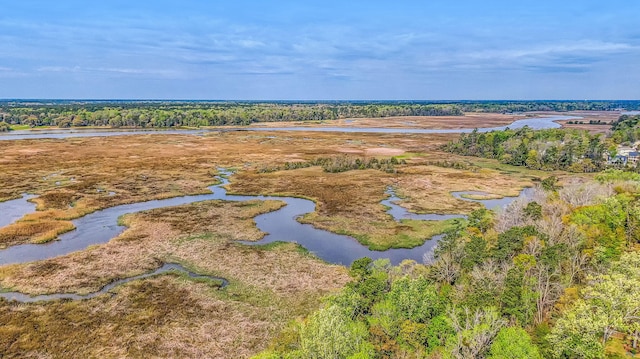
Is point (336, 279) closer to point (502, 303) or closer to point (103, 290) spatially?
point (502, 303)

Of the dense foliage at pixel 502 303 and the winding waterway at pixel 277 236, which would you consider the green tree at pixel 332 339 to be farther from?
the winding waterway at pixel 277 236

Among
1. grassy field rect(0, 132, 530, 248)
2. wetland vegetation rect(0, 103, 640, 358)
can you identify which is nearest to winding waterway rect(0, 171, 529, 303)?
wetland vegetation rect(0, 103, 640, 358)

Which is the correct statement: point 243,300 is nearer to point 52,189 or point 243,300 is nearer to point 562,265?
point 562,265

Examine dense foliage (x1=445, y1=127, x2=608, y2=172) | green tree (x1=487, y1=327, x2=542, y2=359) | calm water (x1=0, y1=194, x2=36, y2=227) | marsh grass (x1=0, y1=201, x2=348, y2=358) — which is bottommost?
marsh grass (x1=0, y1=201, x2=348, y2=358)

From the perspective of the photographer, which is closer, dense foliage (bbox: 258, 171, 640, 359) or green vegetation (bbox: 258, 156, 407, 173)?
dense foliage (bbox: 258, 171, 640, 359)

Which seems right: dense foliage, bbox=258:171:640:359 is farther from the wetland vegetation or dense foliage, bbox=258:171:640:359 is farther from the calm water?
the calm water

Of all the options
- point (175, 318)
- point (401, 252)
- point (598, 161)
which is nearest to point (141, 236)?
point (175, 318)

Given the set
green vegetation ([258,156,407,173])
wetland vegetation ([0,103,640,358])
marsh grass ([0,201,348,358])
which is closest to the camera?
wetland vegetation ([0,103,640,358])

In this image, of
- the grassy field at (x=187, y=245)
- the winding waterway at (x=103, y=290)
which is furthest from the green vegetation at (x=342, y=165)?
the winding waterway at (x=103, y=290)

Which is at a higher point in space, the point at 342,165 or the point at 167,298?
the point at 342,165

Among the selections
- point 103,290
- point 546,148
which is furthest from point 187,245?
point 546,148
